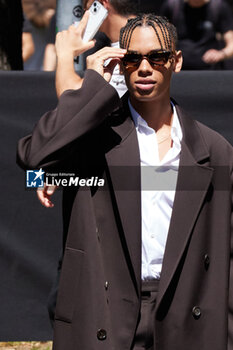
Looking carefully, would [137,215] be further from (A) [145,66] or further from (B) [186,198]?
(A) [145,66]

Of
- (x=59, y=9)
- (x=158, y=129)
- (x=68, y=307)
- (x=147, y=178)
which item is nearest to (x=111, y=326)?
(x=68, y=307)

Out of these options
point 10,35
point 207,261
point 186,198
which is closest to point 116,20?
point 186,198

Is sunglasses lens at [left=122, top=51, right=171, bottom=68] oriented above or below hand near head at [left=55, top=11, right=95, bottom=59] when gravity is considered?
below

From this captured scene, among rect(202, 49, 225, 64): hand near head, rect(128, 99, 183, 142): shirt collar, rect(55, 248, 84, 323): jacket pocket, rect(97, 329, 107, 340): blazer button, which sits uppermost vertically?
rect(202, 49, 225, 64): hand near head

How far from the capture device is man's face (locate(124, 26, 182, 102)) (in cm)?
340

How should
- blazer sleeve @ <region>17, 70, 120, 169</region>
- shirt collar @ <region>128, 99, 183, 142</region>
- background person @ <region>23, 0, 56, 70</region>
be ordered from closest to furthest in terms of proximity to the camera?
blazer sleeve @ <region>17, 70, 120, 169</region>
shirt collar @ <region>128, 99, 183, 142</region>
background person @ <region>23, 0, 56, 70</region>

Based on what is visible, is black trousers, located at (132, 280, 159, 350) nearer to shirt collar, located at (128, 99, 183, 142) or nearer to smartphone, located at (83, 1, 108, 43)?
shirt collar, located at (128, 99, 183, 142)

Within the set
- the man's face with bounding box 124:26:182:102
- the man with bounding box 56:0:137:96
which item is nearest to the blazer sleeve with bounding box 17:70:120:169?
the man's face with bounding box 124:26:182:102

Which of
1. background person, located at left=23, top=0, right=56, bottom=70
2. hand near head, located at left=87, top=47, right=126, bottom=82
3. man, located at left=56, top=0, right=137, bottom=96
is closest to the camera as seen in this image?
hand near head, located at left=87, top=47, right=126, bottom=82

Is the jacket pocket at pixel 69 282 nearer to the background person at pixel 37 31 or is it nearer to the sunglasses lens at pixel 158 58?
the sunglasses lens at pixel 158 58

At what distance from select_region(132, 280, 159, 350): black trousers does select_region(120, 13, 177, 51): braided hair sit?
1.00 metres

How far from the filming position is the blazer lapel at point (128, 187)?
334cm

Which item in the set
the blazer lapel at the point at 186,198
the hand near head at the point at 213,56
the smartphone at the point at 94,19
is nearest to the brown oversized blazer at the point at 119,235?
the blazer lapel at the point at 186,198

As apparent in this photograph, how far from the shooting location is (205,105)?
5098mm
